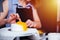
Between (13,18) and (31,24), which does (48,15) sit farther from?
(13,18)

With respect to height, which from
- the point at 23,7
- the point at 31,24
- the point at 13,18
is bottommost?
the point at 31,24

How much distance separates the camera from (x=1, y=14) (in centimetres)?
253

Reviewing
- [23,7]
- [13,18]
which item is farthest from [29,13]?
[13,18]

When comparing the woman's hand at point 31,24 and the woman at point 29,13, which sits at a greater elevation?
the woman at point 29,13

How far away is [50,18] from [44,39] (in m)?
0.37

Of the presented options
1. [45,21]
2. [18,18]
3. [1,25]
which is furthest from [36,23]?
[1,25]

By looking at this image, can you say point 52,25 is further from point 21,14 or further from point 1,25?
point 1,25

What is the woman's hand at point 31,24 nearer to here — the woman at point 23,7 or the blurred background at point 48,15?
the woman at point 23,7

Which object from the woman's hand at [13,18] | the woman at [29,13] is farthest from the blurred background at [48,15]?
the woman's hand at [13,18]

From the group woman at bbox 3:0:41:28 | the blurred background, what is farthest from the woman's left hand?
the blurred background

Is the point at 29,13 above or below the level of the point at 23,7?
below

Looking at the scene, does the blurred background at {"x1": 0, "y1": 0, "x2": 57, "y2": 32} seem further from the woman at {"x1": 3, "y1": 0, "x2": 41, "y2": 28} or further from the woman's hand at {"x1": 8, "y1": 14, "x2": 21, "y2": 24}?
the woman's hand at {"x1": 8, "y1": 14, "x2": 21, "y2": 24}

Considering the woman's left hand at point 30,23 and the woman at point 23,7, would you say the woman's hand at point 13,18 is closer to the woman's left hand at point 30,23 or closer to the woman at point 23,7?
the woman at point 23,7

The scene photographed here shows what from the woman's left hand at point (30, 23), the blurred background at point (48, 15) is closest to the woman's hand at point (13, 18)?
the woman's left hand at point (30, 23)
